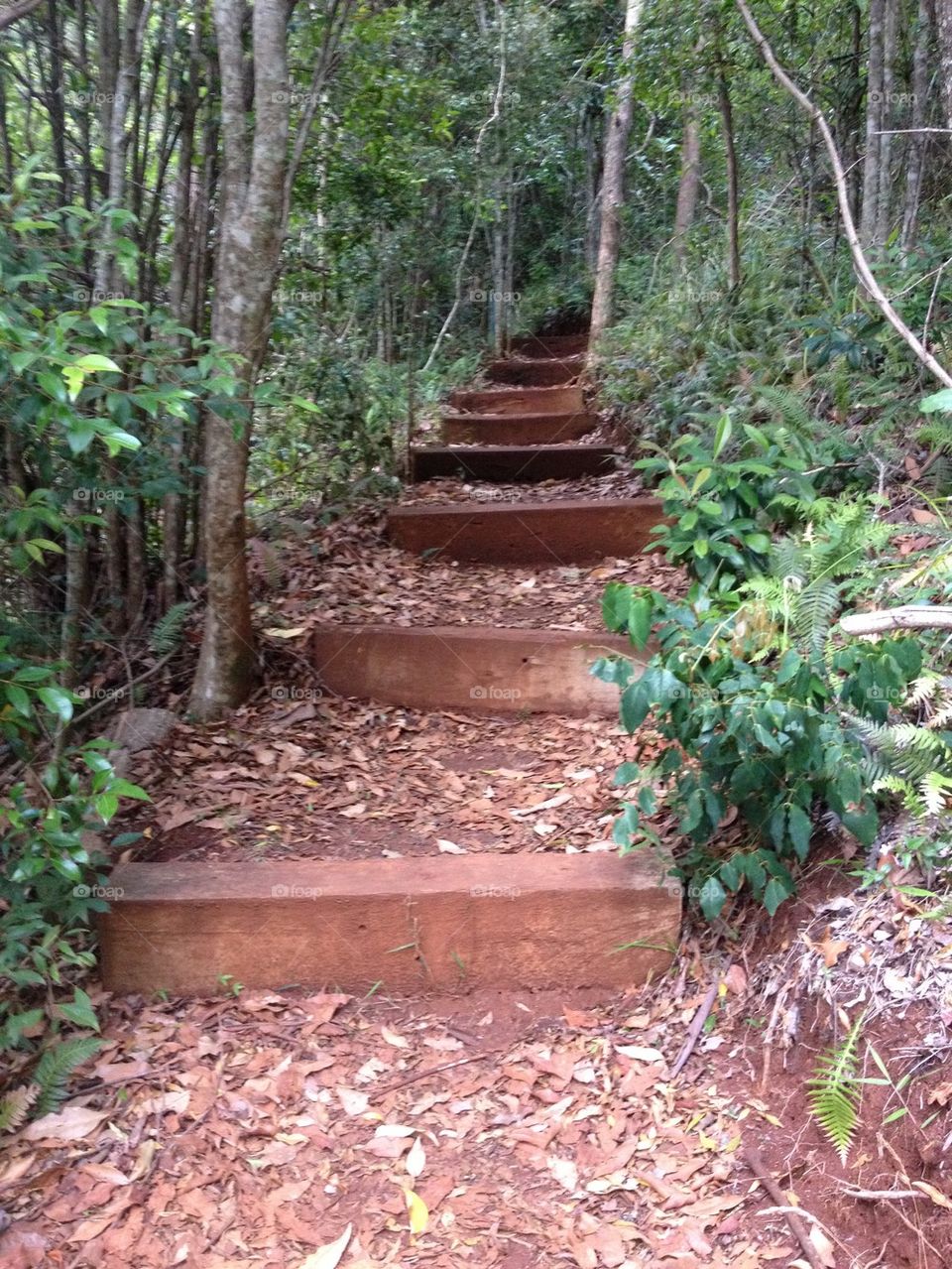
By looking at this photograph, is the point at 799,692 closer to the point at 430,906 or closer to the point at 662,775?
the point at 662,775

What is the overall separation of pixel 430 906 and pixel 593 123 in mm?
11963

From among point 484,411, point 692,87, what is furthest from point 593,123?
point 692,87

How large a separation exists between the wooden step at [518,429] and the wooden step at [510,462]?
27.2 inches

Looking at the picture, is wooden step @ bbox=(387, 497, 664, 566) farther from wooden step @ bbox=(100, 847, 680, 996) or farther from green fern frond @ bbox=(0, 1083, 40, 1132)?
green fern frond @ bbox=(0, 1083, 40, 1132)

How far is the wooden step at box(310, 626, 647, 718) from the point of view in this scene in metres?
3.74

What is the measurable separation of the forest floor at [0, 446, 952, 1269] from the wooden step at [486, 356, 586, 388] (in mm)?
7101

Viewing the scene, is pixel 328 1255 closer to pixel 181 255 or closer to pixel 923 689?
pixel 923 689

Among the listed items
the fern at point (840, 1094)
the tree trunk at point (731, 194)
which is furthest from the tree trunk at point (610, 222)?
the fern at point (840, 1094)

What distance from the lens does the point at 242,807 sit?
124 inches

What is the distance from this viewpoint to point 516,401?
7.93m

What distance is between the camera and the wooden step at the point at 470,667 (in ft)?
12.3

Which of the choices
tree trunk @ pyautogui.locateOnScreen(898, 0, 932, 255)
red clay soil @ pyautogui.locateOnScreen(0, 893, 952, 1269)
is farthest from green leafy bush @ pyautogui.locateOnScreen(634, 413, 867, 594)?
tree trunk @ pyautogui.locateOnScreen(898, 0, 932, 255)

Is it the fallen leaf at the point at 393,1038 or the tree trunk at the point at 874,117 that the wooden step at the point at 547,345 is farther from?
the fallen leaf at the point at 393,1038

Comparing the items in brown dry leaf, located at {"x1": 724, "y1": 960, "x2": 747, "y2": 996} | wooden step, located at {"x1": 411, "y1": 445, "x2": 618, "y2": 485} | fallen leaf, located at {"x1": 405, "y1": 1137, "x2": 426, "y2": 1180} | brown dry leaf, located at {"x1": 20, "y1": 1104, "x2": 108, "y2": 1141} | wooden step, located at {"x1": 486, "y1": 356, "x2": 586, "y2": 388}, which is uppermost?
wooden step, located at {"x1": 486, "y1": 356, "x2": 586, "y2": 388}
